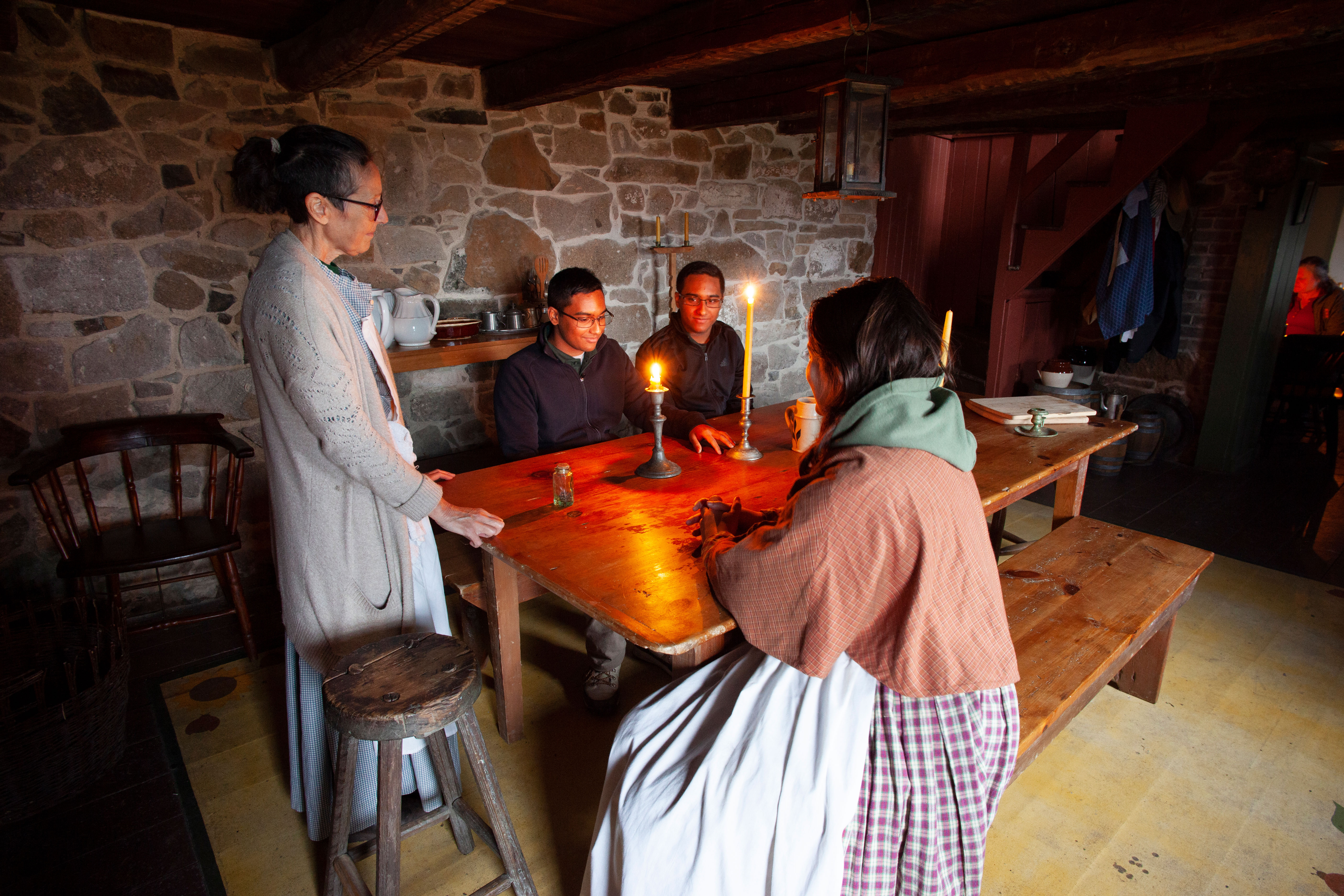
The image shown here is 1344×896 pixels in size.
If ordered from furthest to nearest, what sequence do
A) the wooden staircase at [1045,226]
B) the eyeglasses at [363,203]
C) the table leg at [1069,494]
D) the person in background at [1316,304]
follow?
the person in background at [1316,304] < the wooden staircase at [1045,226] < the table leg at [1069,494] < the eyeglasses at [363,203]

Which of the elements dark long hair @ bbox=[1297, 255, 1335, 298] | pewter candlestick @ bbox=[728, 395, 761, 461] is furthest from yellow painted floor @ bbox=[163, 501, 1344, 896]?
dark long hair @ bbox=[1297, 255, 1335, 298]

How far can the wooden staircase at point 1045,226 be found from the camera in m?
3.54

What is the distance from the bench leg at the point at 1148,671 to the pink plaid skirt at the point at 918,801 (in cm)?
134

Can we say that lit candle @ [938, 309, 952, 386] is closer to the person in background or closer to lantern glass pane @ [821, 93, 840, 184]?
lantern glass pane @ [821, 93, 840, 184]

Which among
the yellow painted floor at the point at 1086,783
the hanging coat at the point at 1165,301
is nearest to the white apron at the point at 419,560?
the yellow painted floor at the point at 1086,783

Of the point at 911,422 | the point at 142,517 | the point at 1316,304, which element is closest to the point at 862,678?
the point at 911,422

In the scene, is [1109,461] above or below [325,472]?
below

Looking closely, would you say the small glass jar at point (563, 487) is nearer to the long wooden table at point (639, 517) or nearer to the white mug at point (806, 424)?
the long wooden table at point (639, 517)

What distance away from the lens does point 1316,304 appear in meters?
5.61

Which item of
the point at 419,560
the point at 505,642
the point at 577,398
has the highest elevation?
the point at 577,398

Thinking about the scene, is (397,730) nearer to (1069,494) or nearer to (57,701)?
(57,701)

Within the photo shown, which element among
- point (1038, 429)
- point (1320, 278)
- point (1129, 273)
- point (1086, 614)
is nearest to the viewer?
point (1086, 614)

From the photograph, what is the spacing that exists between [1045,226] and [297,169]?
14.8 feet

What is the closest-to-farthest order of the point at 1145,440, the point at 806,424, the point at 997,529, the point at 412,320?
the point at 806,424, the point at 412,320, the point at 997,529, the point at 1145,440
